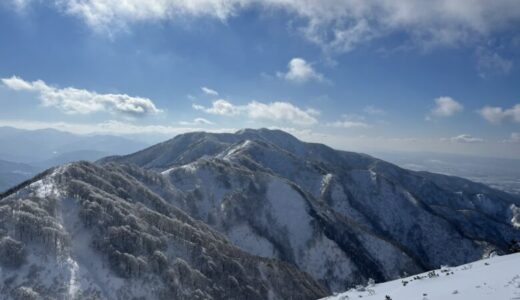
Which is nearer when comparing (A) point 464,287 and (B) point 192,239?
(A) point 464,287

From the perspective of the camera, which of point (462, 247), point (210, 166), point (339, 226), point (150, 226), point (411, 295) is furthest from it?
point (462, 247)

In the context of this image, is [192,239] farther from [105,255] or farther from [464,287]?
[464,287]

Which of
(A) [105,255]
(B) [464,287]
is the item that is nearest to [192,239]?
(A) [105,255]

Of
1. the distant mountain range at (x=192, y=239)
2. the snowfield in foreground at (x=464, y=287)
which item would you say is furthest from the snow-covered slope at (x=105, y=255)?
the snowfield in foreground at (x=464, y=287)

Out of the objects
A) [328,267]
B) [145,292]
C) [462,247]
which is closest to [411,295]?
[145,292]

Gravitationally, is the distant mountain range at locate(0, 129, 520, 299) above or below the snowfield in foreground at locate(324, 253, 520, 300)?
below

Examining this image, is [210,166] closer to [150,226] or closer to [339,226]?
[339,226]

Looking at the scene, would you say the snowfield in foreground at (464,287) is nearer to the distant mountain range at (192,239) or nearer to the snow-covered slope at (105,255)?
the distant mountain range at (192,239)

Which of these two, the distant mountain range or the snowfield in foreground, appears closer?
the snowfield in foreground

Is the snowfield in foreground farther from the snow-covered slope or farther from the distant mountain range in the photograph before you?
the snow-covered slope

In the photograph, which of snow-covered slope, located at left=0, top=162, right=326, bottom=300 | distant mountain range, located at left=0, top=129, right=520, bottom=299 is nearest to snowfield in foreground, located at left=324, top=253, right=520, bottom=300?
distant mountain range, located at left=0, top=129, right=520, bottom=299

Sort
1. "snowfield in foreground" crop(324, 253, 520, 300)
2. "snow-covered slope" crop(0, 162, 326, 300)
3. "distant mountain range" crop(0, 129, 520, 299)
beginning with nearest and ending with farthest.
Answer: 1. "snowfield in foreground" crop(324, 253, 520, 300)
2. "snow-covered slope" crop(0, 162, 326, 300)
3. "distant mountain range" crop(0, 129, 520, 299)
